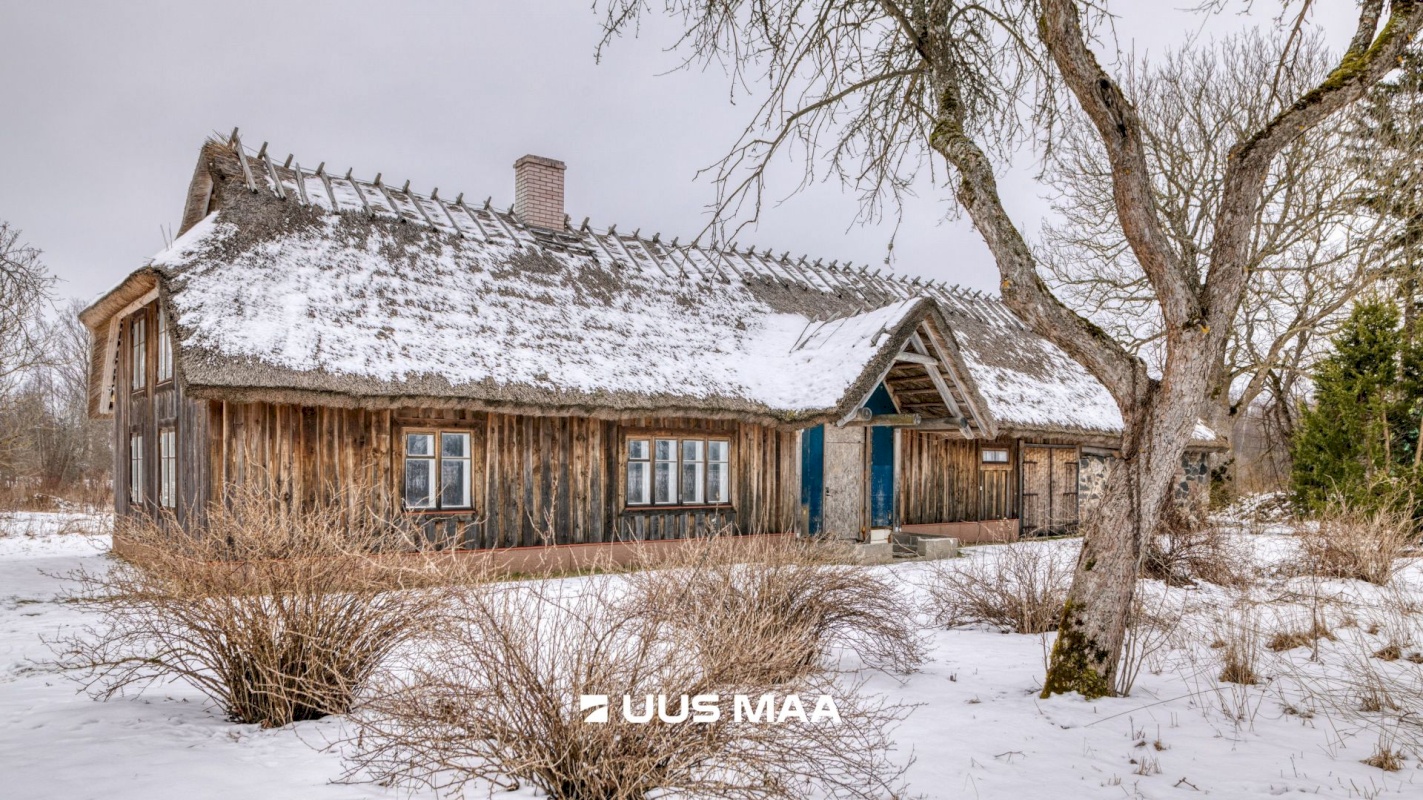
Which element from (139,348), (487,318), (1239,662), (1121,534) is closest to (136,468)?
(139,348)

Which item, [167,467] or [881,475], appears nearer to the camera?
[167,467]

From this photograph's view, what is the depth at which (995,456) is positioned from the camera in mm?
15430

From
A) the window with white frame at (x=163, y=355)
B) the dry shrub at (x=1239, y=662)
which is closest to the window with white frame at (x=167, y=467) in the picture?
the window with white frame at (x=163, y=355)

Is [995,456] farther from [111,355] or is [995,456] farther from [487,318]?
[111,355]

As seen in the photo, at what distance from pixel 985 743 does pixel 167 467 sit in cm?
1029

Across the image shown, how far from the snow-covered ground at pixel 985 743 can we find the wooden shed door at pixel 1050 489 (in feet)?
34.3

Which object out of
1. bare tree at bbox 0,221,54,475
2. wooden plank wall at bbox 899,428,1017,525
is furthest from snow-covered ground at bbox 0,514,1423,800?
wooden plank wall at bbox 899,428,1017,525

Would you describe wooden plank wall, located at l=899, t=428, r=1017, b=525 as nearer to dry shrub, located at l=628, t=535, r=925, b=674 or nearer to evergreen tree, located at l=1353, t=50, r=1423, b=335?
evergreen tree, located at l=1353, t=50, r=1423, b=335

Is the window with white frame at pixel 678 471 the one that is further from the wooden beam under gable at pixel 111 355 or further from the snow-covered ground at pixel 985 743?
the wooden beam under gable at pixel 111 355

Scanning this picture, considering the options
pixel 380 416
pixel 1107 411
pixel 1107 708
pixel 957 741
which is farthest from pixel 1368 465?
pixel 380 416

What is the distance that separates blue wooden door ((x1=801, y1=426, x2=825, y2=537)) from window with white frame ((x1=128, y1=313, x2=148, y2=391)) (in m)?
9.22

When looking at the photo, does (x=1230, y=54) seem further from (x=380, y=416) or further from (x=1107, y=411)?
(x=380, y=416)

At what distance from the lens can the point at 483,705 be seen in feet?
10.3

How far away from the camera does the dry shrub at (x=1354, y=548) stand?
302 inches
